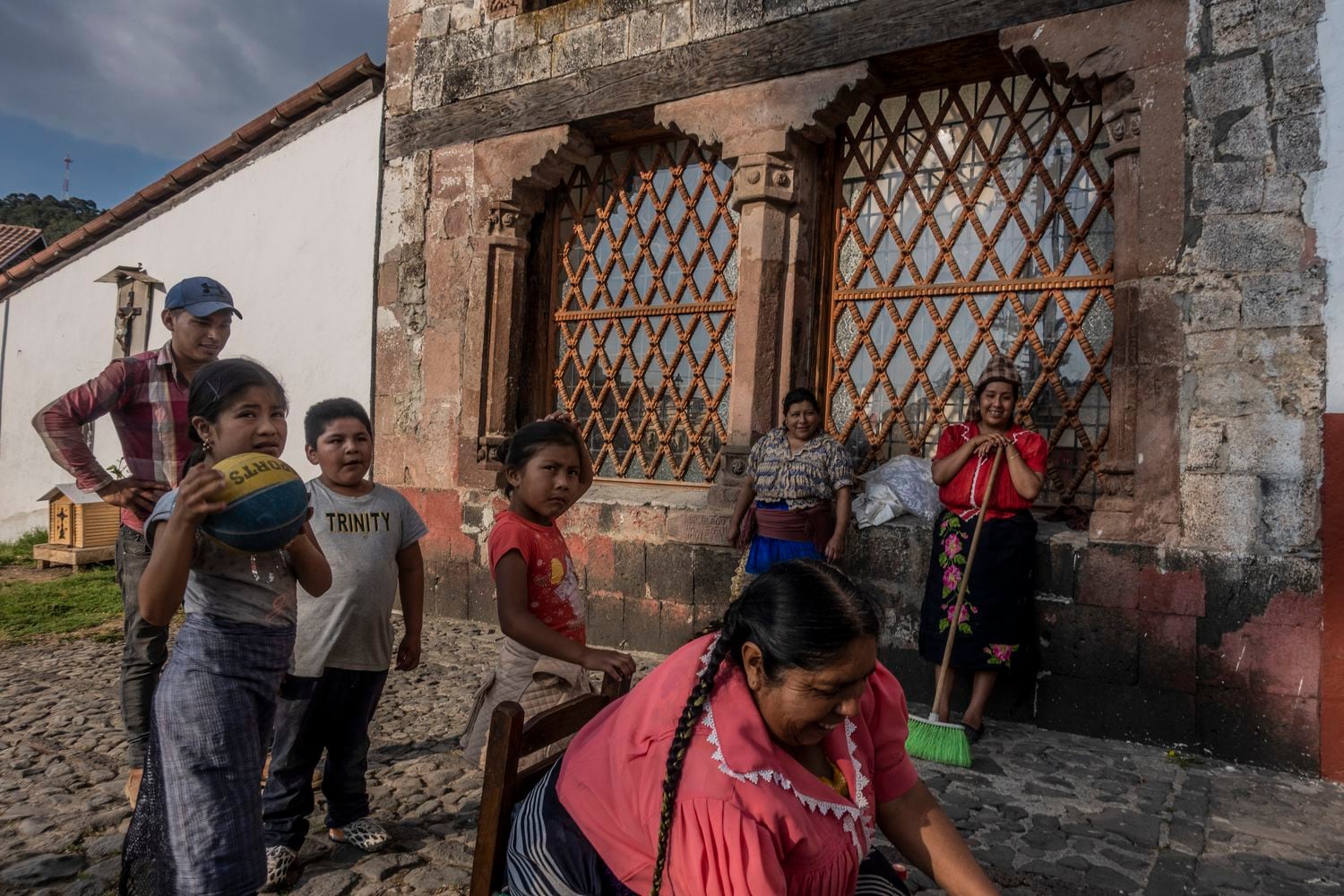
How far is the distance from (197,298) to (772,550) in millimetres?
3064

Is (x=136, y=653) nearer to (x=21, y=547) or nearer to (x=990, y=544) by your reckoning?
(x=990, y=544)

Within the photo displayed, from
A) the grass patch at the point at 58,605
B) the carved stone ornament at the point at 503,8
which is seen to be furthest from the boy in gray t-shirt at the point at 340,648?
the carved stone ornament at the point at 503,8

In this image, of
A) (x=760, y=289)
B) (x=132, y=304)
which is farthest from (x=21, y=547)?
(x=760, y=289)

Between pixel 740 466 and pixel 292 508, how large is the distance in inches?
153

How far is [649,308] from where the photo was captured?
6555 millimetres

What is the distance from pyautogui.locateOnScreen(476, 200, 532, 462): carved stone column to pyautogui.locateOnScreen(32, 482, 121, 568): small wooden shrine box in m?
4.40

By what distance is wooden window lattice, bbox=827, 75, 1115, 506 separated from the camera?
5062 mm

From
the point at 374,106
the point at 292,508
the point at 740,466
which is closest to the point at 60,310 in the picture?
the point at 374,106

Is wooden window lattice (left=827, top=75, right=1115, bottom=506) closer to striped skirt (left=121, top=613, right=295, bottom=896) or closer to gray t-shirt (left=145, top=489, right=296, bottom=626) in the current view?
gray t-shirt (left=145, top=489, right=296, bottom=626)

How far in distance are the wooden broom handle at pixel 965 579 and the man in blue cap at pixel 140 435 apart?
342cm

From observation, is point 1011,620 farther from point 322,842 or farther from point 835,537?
point 322,842

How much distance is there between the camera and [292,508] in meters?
2.05

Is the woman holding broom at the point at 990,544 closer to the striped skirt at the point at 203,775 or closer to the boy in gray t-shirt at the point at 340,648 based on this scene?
the boy in gray t-shirt at the point at 340,648

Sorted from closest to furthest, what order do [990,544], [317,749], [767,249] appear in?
1. [317,749]
2. [990,544]
3. [767,249]
